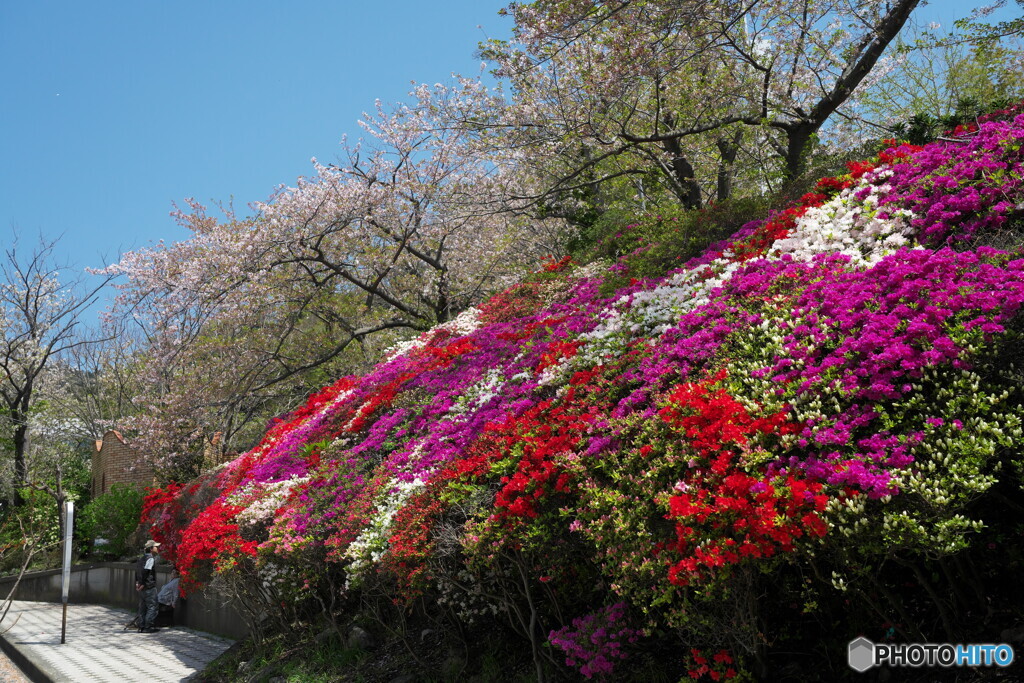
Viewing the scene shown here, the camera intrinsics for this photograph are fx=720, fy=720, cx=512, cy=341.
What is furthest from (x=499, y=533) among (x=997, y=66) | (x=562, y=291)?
(x=997, y=66)

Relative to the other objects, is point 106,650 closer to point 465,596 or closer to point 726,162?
point 465,596

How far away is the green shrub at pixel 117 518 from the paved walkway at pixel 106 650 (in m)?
3.15

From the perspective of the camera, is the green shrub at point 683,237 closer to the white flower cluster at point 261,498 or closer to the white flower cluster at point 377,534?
the white flower cluster at point 377,534

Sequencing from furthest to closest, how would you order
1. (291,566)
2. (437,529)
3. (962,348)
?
(291,566) → (437,529) → (962,348)

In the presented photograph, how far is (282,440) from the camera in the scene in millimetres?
12312

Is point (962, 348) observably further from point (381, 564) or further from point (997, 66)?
point (997, 66)

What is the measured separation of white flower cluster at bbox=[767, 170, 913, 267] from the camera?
263 inches

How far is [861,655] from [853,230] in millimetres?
4727

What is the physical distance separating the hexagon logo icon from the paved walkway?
8220 mm

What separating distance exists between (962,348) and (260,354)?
13200 mm

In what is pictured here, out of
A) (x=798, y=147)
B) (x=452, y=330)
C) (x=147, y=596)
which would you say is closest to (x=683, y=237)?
(x=798, y=147)

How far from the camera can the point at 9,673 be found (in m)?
11.0

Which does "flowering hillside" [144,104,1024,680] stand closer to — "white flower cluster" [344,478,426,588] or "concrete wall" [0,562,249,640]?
"white flower cluster" [344,478,426,588]

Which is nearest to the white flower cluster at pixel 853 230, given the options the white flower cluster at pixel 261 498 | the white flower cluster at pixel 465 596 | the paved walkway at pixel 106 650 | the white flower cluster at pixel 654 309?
the white flower cluster at pixel 654 309
